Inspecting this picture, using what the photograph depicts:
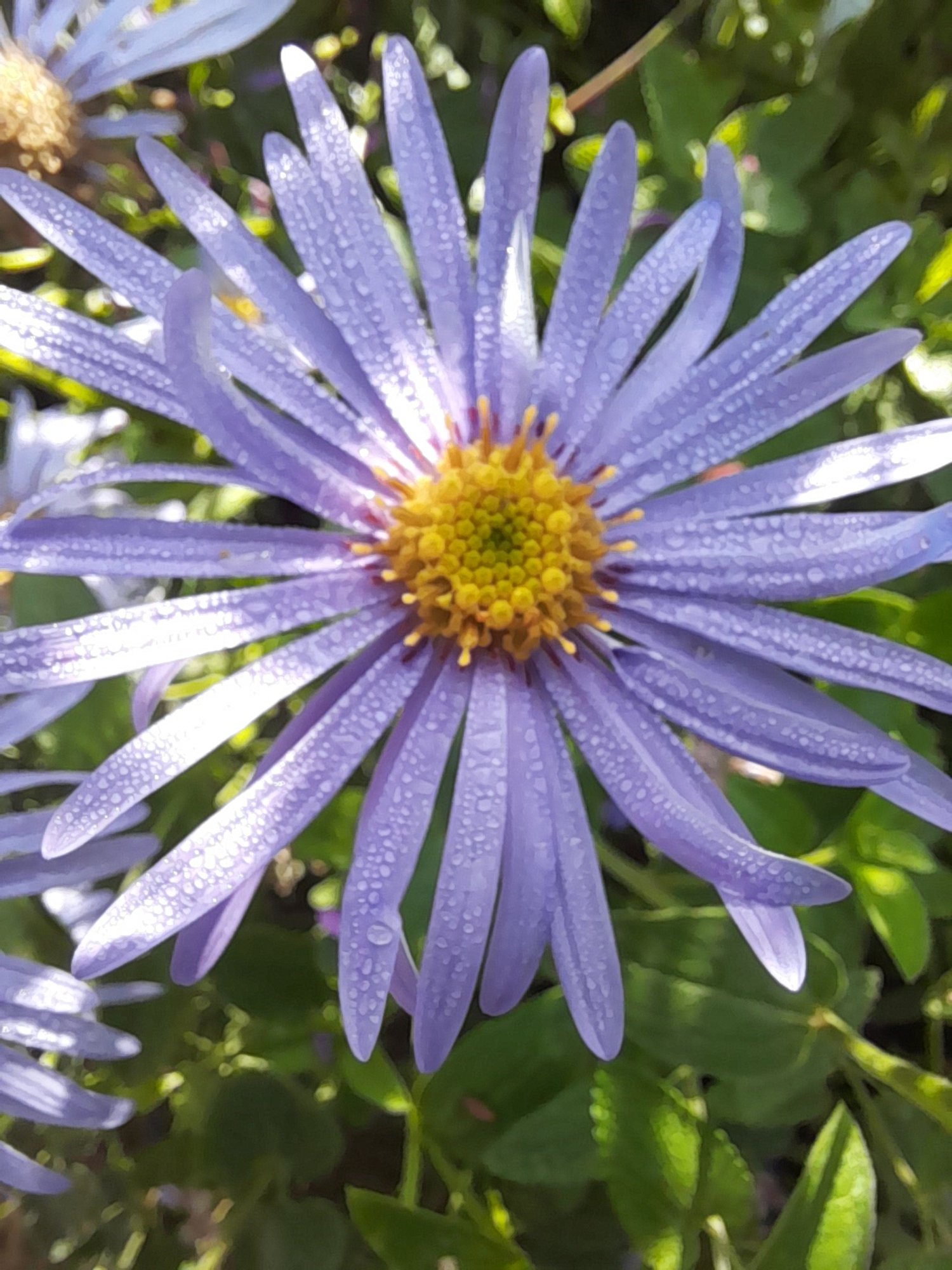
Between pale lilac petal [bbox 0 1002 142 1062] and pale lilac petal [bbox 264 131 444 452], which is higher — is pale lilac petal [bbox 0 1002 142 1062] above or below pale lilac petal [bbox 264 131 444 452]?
below

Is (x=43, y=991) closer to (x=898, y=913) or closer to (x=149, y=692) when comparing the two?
(x=149, y=692)

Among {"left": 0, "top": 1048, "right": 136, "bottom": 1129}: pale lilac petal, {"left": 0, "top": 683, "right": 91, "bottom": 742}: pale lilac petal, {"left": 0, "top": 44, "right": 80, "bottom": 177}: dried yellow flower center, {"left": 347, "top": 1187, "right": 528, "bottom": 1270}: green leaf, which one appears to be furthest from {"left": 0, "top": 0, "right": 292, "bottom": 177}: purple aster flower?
{"left": 347, "top": 1187, "right": 528, "bottom": 1270}: green leaf

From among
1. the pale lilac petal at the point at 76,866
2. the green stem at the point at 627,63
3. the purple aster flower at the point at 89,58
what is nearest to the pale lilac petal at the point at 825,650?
the pale lilac petal at the point at 76,866

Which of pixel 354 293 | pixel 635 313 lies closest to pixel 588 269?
pixel 635 313

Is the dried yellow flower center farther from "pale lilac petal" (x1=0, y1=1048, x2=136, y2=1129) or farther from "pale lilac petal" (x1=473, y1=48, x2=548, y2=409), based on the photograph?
"pale lilac petal" (x1=0, y1=1048, x2=136, y2=1129)

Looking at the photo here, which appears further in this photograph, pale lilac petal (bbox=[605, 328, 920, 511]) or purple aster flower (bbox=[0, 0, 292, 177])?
purple aster flower (bbox=[0, 0, 292, 177])

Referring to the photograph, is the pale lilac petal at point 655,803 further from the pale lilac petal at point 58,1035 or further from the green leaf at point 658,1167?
the pale lilac petal at point 58,1035
